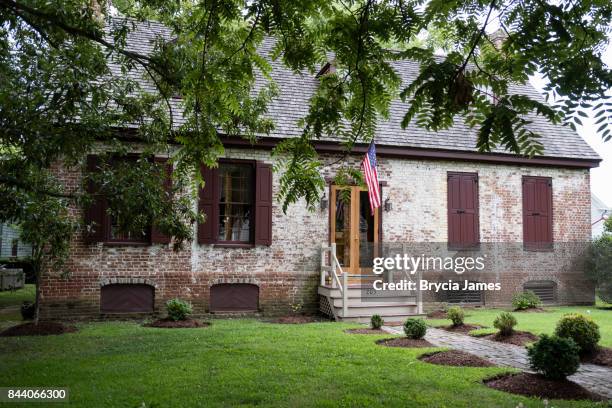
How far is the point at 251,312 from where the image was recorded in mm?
12602

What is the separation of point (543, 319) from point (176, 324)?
7651mm

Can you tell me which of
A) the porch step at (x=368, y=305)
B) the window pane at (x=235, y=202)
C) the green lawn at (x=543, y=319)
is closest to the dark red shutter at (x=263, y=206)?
the window pane at (x=235, y=202)

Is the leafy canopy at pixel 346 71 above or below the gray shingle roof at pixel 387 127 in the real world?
below

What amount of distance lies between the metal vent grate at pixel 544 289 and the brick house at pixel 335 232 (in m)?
0.03

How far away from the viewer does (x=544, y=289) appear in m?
14.9

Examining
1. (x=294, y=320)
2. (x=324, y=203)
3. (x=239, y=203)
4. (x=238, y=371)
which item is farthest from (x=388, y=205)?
(x=238, y=371)

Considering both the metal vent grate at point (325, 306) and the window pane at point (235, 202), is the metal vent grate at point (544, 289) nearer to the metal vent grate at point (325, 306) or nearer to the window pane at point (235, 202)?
the metal vent grate at point (325, 306)

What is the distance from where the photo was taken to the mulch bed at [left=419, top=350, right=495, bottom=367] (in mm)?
7215

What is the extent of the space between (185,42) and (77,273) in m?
5.99

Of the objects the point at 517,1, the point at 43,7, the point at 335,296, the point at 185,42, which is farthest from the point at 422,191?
the point at 517,1

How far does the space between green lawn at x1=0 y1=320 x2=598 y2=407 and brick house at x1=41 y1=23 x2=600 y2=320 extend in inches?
101

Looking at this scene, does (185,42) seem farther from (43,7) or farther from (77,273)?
(77,273)

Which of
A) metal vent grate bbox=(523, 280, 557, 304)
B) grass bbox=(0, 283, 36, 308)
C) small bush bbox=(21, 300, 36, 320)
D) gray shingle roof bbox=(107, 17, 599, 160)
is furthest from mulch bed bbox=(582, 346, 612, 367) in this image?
grass bbox=(0, 283, 36, 308)

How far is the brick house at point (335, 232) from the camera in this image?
11.8 m
